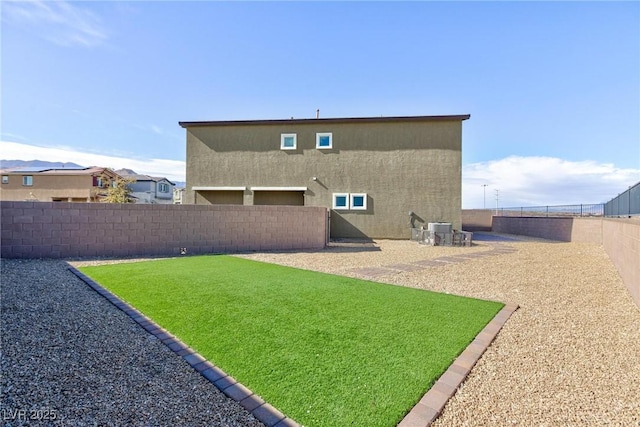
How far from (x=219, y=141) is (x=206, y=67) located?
5.87 meters

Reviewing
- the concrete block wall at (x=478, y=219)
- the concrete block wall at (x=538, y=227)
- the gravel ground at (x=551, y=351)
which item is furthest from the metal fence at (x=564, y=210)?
the gravel ground at (x=551, y=351)

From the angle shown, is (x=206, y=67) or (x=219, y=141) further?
(x=219, y=141)

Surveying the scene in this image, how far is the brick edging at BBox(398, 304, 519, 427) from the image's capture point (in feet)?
7.40

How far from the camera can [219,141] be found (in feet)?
57.5

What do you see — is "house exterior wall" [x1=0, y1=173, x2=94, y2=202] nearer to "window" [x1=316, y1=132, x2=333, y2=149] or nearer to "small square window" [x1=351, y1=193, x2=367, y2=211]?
"window" [x1=316, y1=132, x2=333, y2=149]

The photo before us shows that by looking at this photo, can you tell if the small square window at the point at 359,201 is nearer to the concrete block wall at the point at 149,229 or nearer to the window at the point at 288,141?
the concrete block wall at the point at 149,229

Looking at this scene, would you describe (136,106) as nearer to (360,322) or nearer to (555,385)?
(360,322)

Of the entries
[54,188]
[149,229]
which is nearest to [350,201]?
[149,229]

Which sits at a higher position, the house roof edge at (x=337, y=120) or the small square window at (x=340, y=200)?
the house roof edge at (x=337, y=120)

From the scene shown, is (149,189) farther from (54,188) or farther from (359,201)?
(359,201)

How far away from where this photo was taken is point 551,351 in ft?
11.3

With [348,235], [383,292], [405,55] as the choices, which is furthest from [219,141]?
[383,292]

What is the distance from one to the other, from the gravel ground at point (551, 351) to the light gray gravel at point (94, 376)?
6.68 feet

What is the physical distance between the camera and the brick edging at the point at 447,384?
2.26 meters
